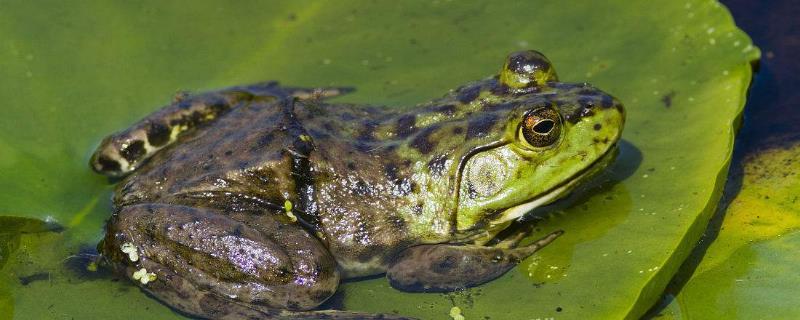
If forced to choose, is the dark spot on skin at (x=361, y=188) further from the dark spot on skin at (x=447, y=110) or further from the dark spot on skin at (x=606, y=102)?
the dark spot on skin at (x=606, y=102)

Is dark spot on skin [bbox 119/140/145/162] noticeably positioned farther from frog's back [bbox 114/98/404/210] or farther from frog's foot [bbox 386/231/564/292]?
frog's foot [bbox 386/231/564/292]

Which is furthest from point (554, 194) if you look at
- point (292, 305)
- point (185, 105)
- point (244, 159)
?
point (185, 105)

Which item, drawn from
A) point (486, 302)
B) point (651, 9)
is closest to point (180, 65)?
point (486, 302)

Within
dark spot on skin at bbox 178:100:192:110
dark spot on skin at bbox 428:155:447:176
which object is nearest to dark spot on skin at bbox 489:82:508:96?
dark spot on skin at bbox 428:155:447:176

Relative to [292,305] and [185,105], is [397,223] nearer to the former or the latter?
[292,305]

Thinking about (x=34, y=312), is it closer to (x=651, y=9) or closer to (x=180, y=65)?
(x=180, y=65)

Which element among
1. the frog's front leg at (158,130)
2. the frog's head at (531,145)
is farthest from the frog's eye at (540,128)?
the frog's front leg at (158,130)
